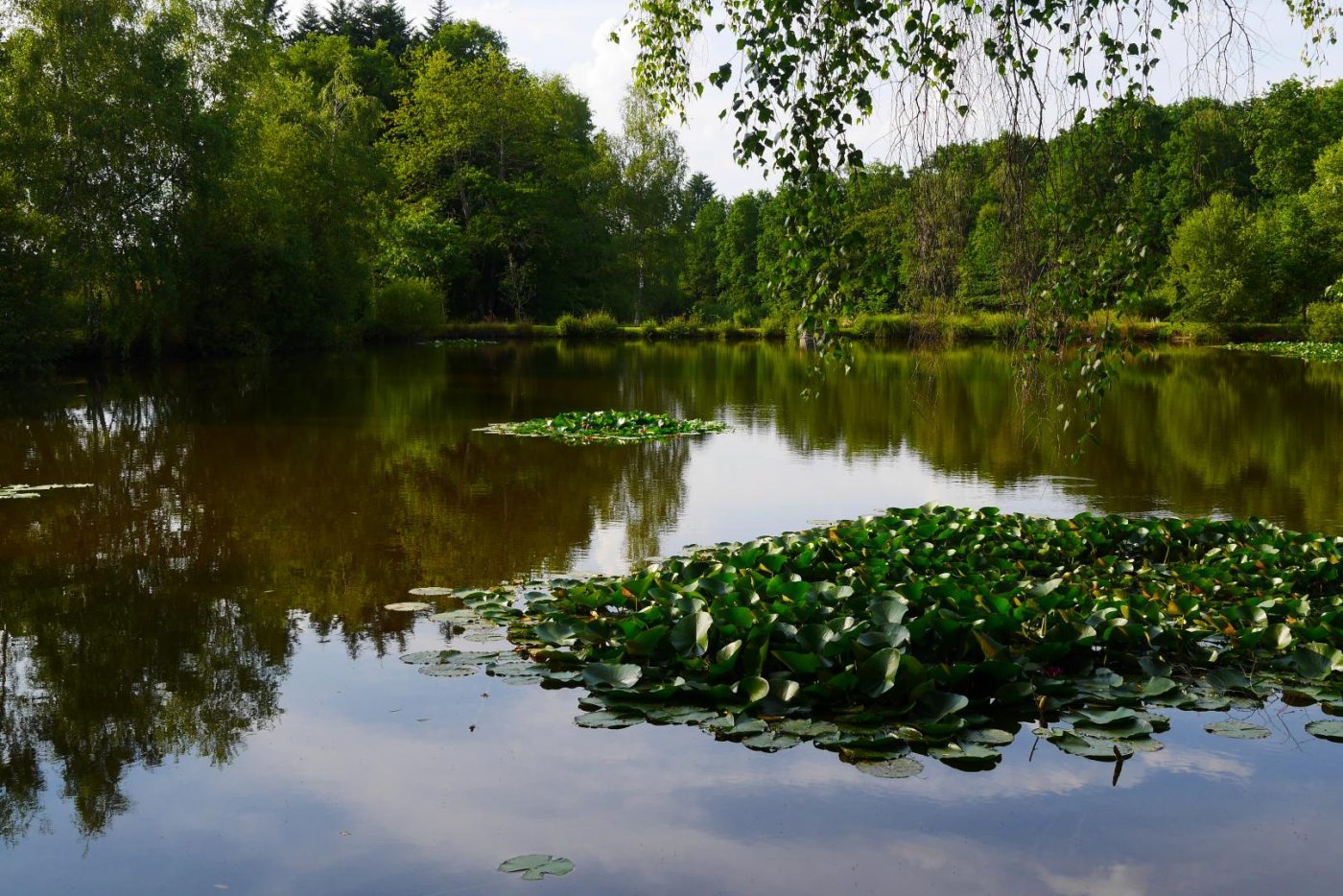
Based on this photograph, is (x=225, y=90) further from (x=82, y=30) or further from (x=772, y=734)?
(x=772, y=734)

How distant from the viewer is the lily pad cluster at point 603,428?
16.0 m

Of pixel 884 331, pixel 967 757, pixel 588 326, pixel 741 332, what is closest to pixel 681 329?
pixel 741 332

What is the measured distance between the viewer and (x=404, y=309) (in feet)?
149

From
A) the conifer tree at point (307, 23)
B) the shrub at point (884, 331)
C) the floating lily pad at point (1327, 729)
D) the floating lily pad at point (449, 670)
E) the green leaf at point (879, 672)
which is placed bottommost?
the floating lily pad at point (1327, 729)

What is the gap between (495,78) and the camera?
50.8 m

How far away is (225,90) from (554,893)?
30315mm

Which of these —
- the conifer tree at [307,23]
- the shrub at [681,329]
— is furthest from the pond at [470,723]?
the conifer tree at [307,23]

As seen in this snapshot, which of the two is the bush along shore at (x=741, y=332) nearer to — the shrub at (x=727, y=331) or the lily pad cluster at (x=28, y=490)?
the shrub at (x=727, y=331)

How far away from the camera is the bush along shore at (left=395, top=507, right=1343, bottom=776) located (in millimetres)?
4863

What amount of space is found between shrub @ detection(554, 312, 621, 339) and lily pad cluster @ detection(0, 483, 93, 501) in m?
40.2

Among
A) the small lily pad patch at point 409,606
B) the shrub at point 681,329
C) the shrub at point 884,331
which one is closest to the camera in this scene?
the small lily pad patch at point 409,606

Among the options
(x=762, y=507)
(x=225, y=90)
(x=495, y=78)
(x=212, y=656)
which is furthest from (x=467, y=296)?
(x=212, y=656)

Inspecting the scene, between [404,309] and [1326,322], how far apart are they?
3380 centimetres

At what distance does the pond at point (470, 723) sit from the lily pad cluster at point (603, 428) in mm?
1394
